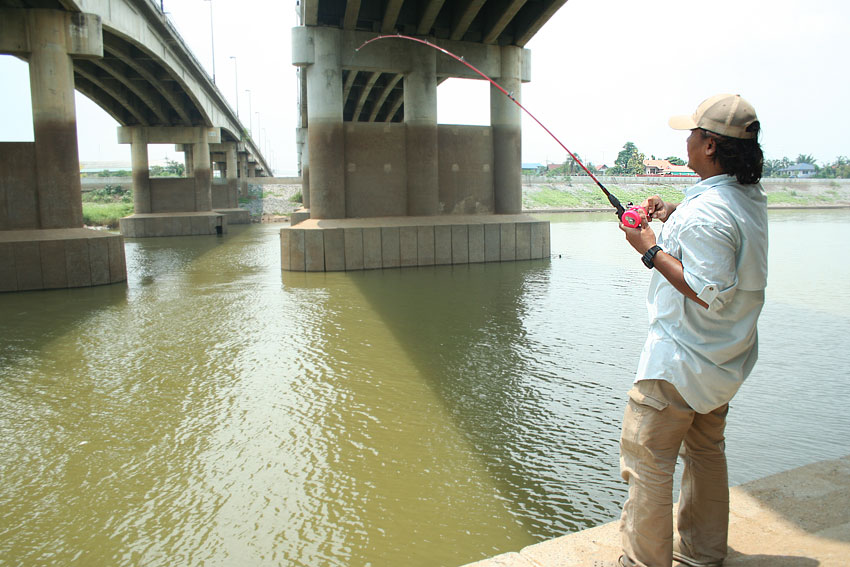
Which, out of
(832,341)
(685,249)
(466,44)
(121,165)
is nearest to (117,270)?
(466,44)

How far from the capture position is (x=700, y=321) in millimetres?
2750

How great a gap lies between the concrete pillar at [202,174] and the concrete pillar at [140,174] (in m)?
2.52

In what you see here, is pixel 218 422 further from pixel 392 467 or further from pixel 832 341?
pixel 832 341

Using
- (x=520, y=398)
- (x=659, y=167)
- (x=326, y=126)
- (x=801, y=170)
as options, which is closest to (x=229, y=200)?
(x=326, y=126)

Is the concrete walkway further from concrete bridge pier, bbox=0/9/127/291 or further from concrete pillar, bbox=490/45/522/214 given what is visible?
concrete pillar, bbox=490/45/522/214

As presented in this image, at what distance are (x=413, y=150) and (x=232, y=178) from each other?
117 feet

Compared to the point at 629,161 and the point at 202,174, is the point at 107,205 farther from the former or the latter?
the point at 629,161

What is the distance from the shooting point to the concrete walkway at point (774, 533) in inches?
114

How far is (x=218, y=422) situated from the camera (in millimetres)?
6008

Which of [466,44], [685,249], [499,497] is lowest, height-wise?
[499,497]

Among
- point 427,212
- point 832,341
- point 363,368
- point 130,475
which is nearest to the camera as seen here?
point 130,475

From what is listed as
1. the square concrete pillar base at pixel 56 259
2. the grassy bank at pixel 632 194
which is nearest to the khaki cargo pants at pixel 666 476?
the square concrete pillar base at pixel 56 259

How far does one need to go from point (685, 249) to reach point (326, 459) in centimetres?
341

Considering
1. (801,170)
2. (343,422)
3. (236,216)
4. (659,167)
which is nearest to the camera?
(343,422)
